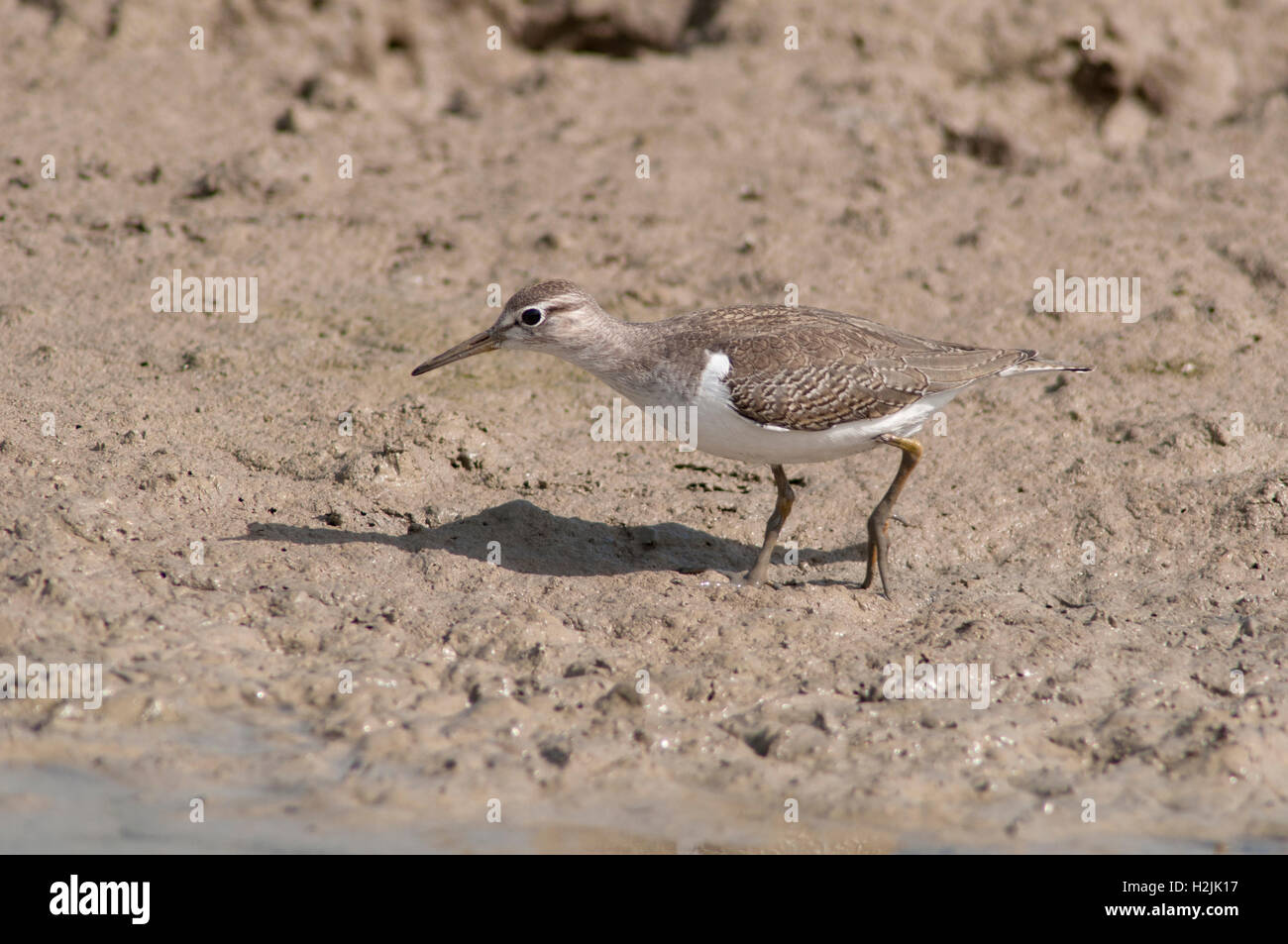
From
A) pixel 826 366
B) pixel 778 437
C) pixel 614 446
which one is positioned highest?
pixel 826 366

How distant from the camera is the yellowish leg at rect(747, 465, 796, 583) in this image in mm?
7844

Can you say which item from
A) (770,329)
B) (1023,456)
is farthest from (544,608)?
(1023,456)

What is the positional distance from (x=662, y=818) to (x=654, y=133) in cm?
800

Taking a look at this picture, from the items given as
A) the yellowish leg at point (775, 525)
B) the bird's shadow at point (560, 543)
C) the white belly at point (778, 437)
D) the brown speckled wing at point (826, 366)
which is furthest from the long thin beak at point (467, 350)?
the yellowish leg at point (775, 525)

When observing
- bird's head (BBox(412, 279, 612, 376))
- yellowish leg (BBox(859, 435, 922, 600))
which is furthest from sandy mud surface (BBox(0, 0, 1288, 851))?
bird's head (BBox(412, 279, 612, 376))

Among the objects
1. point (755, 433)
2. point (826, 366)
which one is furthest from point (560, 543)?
point (826, 366)

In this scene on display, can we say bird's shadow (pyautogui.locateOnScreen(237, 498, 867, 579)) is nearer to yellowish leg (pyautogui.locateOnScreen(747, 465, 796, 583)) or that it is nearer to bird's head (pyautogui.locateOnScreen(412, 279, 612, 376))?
yellowish leg (pyautogui.locateOnScreen(747, 465, 796, 583))

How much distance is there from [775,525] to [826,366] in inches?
39.5

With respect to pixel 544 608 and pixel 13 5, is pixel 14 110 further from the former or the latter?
→ pixel 544 608

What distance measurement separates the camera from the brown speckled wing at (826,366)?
7.52 m

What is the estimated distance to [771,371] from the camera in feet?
24.9

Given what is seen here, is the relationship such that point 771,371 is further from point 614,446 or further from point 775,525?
point 614,446

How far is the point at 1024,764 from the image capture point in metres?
6.22

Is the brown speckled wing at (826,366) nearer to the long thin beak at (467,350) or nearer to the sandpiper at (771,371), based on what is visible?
the sandpiper at (771,371)
